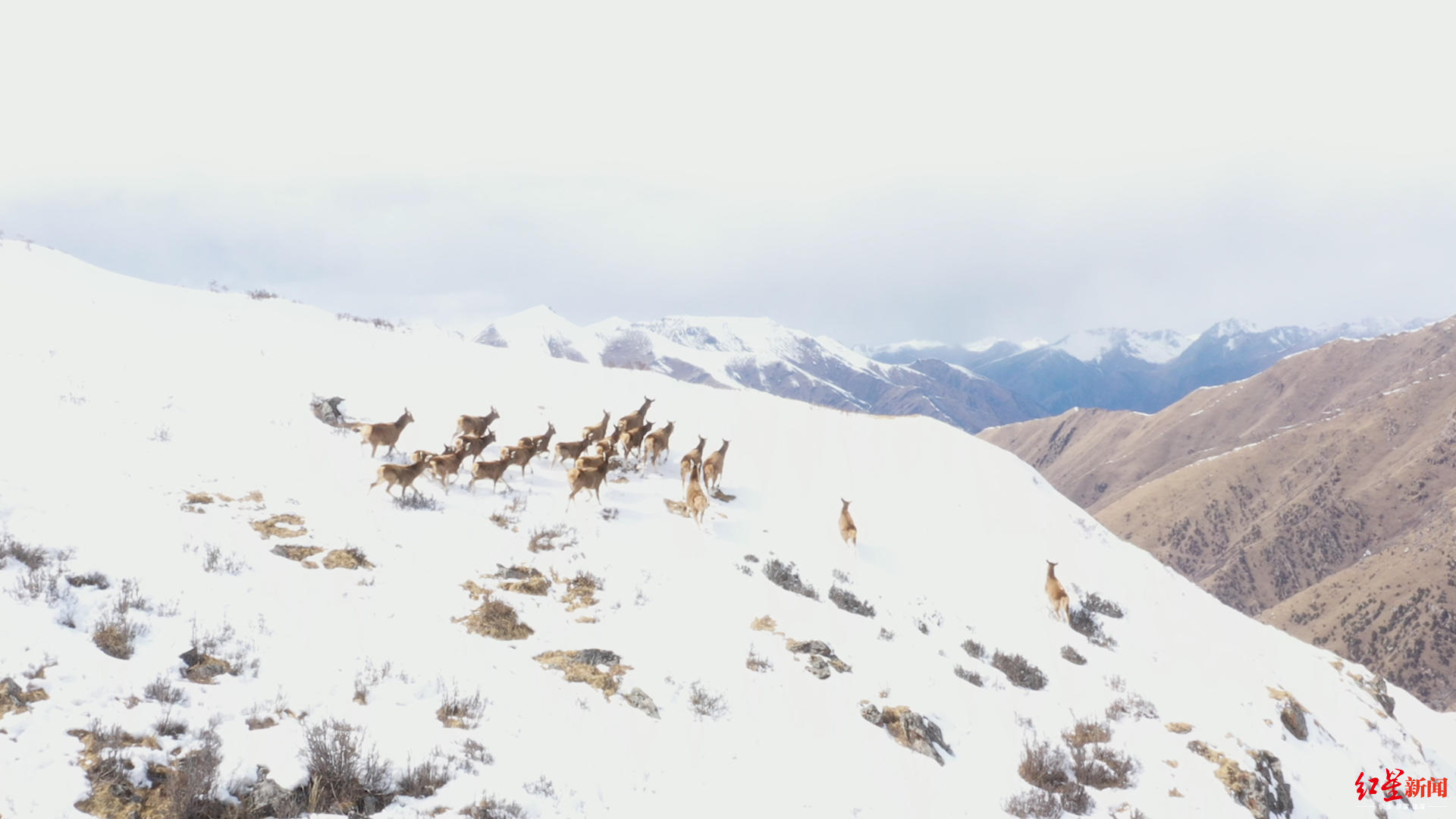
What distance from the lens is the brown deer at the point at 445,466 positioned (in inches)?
475

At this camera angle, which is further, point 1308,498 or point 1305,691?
point 1308,498

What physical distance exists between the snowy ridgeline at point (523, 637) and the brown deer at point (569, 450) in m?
0.52

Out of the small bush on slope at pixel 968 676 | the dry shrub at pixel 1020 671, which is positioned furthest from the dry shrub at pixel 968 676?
the dry shrub at pixel 1020 671

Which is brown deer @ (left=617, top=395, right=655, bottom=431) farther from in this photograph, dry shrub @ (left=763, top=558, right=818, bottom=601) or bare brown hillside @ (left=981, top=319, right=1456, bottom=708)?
bare brown hillside @ (left=981, top=319, right=1456, bottom=708)

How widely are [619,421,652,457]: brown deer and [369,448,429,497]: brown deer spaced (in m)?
5.12

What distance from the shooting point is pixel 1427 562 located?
345 ft

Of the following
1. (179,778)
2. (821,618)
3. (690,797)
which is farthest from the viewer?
(821,618)

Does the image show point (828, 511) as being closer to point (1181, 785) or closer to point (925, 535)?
point (925, 535)

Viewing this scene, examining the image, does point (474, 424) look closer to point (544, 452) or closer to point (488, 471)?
point (544, 452)

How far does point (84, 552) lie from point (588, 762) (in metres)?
6.37

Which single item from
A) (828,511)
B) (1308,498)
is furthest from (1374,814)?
(1308,498)

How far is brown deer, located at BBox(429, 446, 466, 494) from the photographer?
12070 mm

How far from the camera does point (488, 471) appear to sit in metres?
12.5

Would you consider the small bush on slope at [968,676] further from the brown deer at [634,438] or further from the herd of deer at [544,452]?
the brown deer at [634,438]
